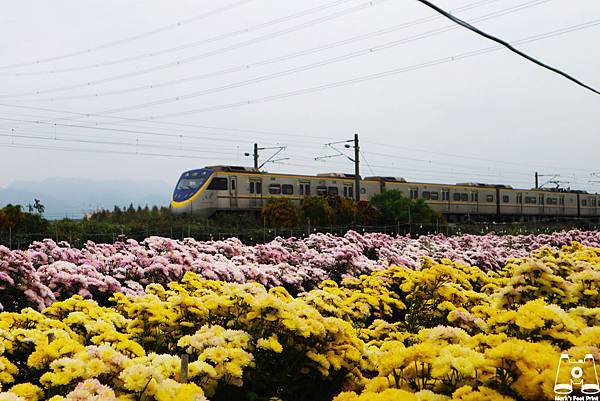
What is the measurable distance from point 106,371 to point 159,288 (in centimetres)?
222

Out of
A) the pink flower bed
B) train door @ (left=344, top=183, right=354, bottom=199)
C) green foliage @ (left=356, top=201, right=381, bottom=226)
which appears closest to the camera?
the pink flower bed

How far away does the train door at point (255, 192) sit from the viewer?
27.9 meters

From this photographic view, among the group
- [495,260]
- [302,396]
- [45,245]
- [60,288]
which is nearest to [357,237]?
[495,260]

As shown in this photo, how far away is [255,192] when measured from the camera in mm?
28156

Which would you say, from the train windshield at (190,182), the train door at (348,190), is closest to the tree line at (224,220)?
the train windshield at (190,182)

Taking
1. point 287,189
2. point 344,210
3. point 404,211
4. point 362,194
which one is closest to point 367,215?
point 344,210

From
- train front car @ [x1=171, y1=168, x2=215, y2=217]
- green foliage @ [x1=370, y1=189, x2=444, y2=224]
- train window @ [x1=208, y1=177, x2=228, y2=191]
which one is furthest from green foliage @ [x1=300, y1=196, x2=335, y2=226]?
train front car @ [x1=171, y1=168, x2=215, y2=217]

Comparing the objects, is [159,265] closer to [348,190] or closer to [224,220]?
[224,220]

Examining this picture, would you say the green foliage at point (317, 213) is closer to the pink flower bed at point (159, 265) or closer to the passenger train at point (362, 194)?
the passenger train at point (362, 194)

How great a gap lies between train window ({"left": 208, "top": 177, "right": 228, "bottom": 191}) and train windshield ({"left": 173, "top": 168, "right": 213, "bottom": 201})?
1.14 feet

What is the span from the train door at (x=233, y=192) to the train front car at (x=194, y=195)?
1047mm

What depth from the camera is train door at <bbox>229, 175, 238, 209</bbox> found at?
27.0 metres

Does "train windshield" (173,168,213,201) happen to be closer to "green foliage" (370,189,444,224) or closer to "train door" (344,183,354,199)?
"green foliage" (370,189,444,224)

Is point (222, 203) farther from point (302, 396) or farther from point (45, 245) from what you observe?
point (302, 396)
